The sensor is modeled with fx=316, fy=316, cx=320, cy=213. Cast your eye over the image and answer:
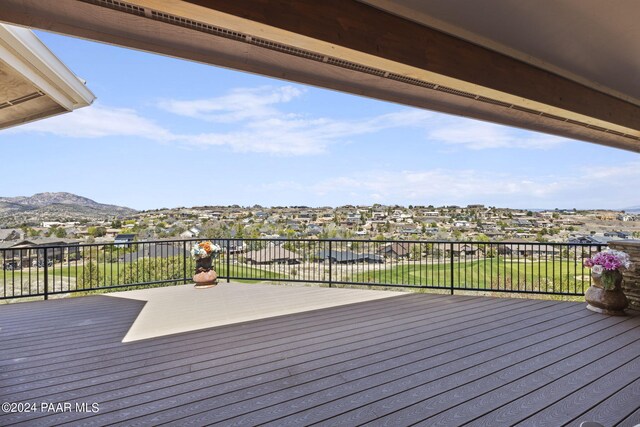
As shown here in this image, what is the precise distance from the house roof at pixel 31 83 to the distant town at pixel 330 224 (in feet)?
8.44

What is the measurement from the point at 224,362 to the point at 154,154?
1622 cm

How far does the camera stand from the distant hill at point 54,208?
22.2ft

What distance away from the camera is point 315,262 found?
699 cm

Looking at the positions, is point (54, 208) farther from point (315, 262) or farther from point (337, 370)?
point (337, 370)

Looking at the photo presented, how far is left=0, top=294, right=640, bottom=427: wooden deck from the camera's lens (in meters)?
2.05

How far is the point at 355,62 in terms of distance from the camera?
2.58m

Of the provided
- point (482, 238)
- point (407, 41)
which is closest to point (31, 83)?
point (407, 41)

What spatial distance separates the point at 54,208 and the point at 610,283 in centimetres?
1074

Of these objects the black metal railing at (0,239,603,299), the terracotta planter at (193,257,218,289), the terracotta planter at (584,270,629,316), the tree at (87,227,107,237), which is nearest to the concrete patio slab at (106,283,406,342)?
the terracotta planter at (193,257,218,289)

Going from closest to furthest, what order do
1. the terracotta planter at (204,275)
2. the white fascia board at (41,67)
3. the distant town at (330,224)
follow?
1. the white fascia board at (41,67)
2. the distant town at (330,224)
3. the terracotta planter at (204,275)

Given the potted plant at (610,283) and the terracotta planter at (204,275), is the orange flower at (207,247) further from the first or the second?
the potted plant at (610,283)

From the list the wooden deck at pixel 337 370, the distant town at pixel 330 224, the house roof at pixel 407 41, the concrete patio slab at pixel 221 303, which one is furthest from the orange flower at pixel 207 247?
the house roof at pixel 407 41

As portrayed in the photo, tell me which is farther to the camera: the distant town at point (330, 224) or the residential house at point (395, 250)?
the residential house at point (395, 250)

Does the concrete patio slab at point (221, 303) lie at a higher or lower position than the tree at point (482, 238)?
lower
